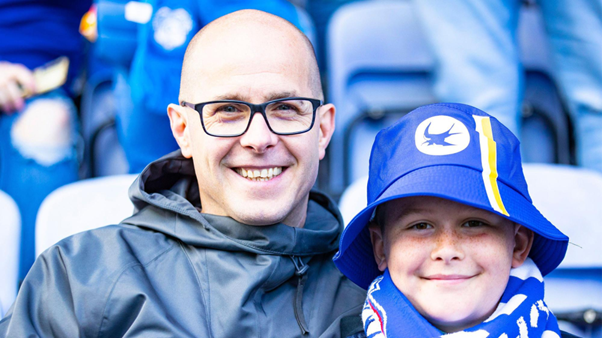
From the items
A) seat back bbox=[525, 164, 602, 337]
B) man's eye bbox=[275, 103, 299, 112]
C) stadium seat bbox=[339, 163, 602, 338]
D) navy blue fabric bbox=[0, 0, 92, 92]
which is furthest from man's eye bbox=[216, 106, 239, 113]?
navy blue fabric bbox=[0, 0, 92, 92]

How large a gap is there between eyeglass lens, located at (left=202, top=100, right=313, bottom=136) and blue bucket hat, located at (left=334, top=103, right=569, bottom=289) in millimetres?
233

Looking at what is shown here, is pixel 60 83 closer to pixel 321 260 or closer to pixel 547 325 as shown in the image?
pixel 321 260

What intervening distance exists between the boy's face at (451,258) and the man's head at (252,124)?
1.09 ft

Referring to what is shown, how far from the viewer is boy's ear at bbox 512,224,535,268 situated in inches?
60.9

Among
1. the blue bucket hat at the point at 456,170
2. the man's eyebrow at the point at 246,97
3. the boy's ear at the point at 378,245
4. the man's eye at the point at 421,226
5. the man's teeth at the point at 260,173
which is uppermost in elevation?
the man's eyebrow at the point at 246,97

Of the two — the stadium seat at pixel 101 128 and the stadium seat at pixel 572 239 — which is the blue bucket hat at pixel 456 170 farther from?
the stadium seat at pixel 101 128

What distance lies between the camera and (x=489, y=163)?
143cm

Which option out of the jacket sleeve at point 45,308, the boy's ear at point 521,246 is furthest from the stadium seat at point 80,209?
the boy's ear at point 521,246

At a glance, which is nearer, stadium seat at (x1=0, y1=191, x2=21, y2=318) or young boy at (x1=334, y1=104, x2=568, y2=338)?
young boy at (x1=334, y1=104, x2=568, y2=338)

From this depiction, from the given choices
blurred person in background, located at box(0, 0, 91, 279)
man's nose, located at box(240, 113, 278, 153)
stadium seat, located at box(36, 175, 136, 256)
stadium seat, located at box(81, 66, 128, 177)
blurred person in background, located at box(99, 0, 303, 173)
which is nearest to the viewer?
man's nose, located at box(240, 113, 278, 153)

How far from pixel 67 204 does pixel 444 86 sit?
156cm

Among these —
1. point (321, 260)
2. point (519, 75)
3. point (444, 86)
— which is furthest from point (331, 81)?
point (321, 260)

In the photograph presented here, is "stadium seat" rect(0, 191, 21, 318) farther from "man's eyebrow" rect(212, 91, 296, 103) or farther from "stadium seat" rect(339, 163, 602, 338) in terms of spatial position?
"stadium seat" rect(339, 163, 602, 338)

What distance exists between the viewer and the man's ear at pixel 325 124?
189cm
